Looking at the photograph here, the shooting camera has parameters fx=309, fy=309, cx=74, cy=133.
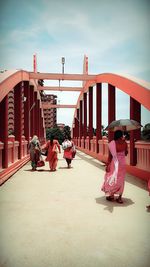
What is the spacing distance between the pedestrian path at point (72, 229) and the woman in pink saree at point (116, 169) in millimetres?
257

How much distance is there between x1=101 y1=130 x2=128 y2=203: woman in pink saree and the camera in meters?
5.71

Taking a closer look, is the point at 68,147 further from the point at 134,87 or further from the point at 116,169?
the point at 116,169

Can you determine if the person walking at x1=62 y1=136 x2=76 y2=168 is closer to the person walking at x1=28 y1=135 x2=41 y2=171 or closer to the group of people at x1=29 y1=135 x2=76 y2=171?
the group of people at x1=29 y1=135 x2=76 y2=171

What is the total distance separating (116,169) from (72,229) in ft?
6.61

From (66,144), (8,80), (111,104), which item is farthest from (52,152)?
(111,104)

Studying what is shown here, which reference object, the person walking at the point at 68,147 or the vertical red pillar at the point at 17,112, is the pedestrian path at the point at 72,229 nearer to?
the person walking at the point at 68,147

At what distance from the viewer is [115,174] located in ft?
18.7

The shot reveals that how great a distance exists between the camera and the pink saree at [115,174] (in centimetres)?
570

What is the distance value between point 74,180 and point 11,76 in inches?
163

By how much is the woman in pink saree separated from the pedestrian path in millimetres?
257

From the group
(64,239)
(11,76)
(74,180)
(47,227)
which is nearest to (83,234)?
(64,239)

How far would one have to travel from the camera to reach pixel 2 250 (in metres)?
3.25

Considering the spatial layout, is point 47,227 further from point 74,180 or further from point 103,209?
point 74,180

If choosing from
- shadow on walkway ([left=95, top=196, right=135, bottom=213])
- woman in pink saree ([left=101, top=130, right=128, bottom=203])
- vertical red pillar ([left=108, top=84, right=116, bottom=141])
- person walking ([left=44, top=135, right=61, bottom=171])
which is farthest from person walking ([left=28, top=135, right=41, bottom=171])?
woman in pink saree ([left=101, top=130, right=128, bottom=203])
